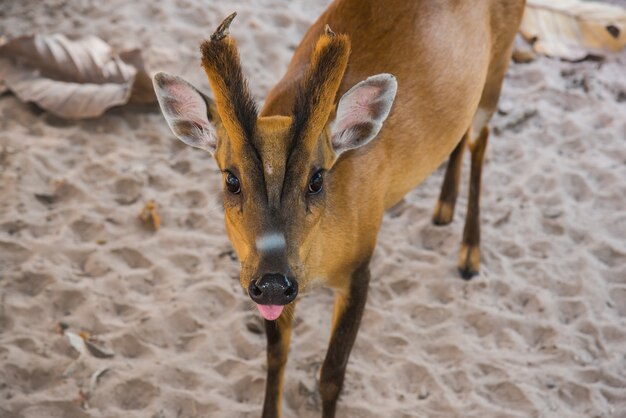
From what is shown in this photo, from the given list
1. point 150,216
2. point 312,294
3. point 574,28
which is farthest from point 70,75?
point 574,28

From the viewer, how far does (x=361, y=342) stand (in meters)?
4.61

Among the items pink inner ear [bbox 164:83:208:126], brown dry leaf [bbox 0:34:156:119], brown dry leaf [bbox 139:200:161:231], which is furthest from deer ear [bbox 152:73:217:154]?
brown dry leaf [bbox 0:34:156:119]

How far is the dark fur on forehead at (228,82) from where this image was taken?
3002 mm

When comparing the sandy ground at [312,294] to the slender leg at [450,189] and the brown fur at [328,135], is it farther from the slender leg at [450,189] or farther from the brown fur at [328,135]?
the brown fur at [328,135]

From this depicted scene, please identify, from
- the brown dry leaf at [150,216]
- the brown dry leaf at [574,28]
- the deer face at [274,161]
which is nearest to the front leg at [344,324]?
the deer face at [274,161]

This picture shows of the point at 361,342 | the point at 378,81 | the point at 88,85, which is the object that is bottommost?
the point at 361,342

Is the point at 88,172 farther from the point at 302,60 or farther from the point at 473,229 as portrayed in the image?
the point at 473,229

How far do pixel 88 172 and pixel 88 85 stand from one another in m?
0.82

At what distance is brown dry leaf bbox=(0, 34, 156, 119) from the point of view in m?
5.91

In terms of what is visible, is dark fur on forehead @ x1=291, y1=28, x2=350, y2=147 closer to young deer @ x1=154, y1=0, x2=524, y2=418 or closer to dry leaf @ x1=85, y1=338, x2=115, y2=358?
young deer @ x1=154, y1=0, x2=524, y2=418

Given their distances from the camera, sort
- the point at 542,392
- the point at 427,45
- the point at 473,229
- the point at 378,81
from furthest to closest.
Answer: the point at 473,229 → the point at 542,392 → the point at 427,45 → the point at 378,81

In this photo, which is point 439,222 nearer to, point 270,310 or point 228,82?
point 270,310

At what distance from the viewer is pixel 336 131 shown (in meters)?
3.39

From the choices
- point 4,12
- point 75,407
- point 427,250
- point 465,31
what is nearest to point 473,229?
point 427,250
